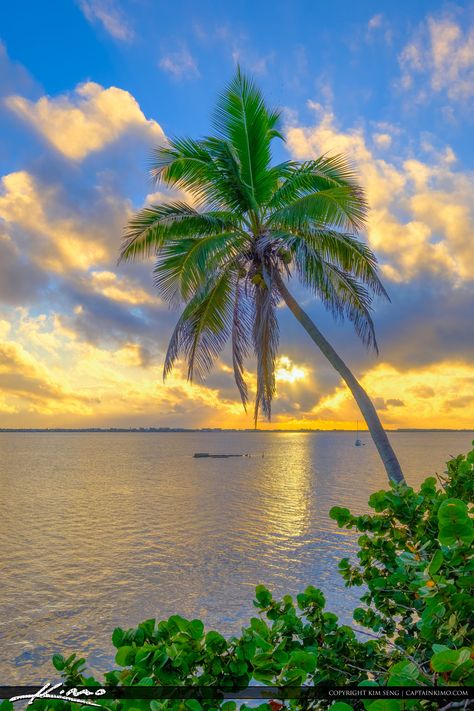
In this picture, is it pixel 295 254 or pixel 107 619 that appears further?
pixel 107 619

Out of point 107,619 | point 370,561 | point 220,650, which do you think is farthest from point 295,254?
point 107,619

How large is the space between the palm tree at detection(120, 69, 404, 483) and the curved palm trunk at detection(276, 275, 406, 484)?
0.14 ft

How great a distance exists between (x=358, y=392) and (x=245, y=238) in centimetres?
386

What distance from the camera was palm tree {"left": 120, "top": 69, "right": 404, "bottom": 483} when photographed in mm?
8703

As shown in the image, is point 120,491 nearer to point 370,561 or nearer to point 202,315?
point 202,315

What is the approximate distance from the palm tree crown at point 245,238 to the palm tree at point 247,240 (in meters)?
0.02

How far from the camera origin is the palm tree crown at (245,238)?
8773mm

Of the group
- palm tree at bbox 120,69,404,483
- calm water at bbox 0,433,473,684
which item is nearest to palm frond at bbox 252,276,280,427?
palm tree at bbox 120,69,404,483

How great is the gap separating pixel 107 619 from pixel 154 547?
7280 millimetres

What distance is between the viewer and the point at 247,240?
371 inches

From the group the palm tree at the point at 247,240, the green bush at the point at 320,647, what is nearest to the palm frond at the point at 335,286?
the palm tree at the point at 247,240

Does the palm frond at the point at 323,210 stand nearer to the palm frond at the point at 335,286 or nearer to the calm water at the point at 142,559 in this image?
the palm frond at the point at 335,286

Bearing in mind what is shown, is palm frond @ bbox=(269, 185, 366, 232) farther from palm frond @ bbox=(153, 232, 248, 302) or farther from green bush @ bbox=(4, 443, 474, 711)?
green bush @ bbox=(4, 443, 474, 711)

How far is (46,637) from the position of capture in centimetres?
967
